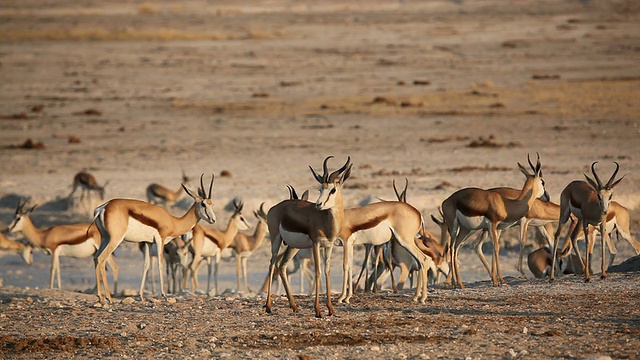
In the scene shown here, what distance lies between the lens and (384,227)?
38.8ft

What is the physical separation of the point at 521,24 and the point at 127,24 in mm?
30080

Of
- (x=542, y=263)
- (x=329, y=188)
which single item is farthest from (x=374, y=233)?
(x=542, y=263)

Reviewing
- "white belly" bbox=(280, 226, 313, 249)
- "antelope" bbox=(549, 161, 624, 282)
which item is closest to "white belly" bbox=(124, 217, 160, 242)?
"white belly" bbox=(280, 226, 313, 249)

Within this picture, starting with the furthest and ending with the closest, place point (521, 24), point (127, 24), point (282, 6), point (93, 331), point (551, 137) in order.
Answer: point (282, 6) < point (127, 24) < point (521, 24) < point (551, 137) < point (93, 331)

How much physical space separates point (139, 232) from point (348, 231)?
3.49 m

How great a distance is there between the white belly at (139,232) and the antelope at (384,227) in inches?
130

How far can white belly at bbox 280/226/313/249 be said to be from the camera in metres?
11.4

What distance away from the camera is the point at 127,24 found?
272 ft

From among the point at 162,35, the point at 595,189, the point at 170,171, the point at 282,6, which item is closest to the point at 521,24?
the point at 162,35

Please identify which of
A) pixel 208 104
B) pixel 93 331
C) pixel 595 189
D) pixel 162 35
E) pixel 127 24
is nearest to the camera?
pixel 93 331

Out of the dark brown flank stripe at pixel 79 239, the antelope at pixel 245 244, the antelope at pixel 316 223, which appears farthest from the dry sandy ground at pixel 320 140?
the dark brown flank stripe at pixel 79 239

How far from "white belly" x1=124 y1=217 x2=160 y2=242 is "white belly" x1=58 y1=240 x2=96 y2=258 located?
7.82 feet

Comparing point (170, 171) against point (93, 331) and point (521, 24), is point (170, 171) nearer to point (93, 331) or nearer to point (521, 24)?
point (93, 331)

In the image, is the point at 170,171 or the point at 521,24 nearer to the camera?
the point at 170,171
